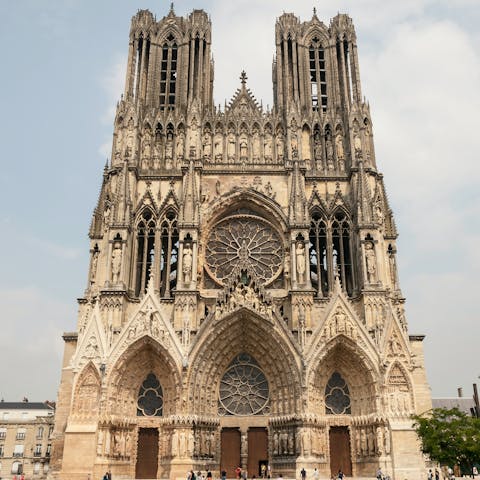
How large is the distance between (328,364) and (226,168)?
→ 35.7ft

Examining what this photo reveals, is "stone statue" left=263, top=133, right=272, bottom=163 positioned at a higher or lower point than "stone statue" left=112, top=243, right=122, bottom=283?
higher

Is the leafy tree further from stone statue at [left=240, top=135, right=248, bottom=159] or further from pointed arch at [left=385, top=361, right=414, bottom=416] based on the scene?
stone statue at [left=240, top=135, right=248, bottom=159]

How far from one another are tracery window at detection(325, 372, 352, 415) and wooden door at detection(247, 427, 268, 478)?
2.92 meters

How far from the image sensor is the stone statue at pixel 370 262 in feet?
81.8

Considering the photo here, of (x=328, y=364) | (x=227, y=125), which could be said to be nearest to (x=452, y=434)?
(x=328, y=364)

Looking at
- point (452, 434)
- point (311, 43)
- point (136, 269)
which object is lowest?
point (452, 434)

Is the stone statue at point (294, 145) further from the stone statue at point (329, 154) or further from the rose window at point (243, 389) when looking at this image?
the rose window at point (243, 389)

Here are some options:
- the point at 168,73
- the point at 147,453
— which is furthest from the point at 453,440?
the point at 168,73

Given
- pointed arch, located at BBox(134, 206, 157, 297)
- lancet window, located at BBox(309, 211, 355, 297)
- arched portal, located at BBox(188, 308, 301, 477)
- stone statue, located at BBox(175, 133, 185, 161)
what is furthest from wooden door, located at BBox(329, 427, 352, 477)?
stone statue, located at BBox(175, 133, 185, 161)

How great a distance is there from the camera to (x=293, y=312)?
24.3 metres

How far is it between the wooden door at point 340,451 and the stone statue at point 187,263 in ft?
29.2

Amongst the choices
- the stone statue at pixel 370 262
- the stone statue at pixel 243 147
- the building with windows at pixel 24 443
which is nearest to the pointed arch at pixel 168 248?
the stone statue at pixel 243 147

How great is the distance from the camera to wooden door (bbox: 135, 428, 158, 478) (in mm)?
22781

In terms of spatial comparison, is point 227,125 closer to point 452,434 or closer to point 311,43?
point 311,43
